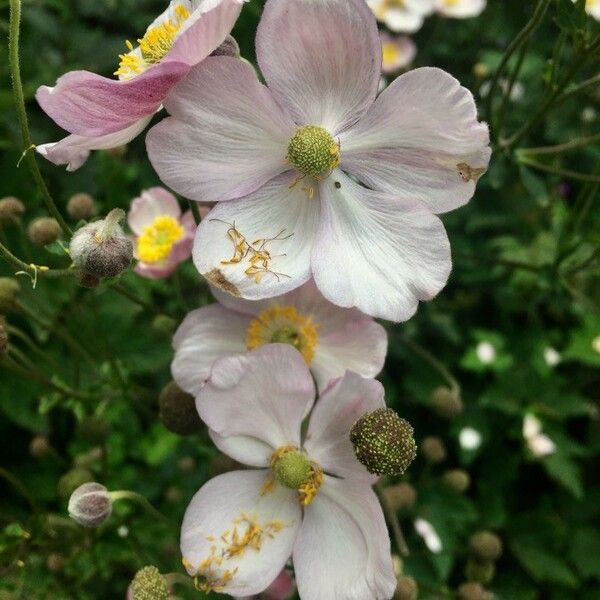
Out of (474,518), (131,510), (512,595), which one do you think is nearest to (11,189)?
(131,510)

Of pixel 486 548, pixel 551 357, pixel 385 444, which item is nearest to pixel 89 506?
pixel 385 444

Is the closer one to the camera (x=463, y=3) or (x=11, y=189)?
(x=11, y=189)

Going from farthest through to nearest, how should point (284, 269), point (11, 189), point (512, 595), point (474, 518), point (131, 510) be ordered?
point (512, 595)
point (474, 518)
point (11, 189)
point (131, 510)
point (284, 269)

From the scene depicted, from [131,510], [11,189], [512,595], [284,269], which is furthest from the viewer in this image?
[512,595]

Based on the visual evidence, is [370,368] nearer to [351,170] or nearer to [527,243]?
[351,170]

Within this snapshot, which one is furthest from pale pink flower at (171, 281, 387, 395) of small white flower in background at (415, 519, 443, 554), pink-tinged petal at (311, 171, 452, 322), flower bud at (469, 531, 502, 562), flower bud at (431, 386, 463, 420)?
small white flower in background at (415, 519, 443, 554)

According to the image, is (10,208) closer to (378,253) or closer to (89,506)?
(89,506)

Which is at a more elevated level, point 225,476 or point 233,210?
point 233,210
